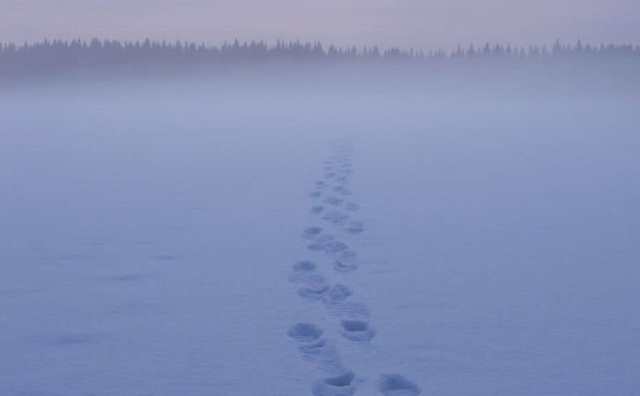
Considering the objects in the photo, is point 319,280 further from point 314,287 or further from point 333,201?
point 333,201

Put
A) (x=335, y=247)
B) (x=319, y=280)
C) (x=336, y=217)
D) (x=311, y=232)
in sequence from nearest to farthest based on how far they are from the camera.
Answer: (x=319, y=280) < (x=335, y=247) < (x=311, y=232) < (x=336, y=217)

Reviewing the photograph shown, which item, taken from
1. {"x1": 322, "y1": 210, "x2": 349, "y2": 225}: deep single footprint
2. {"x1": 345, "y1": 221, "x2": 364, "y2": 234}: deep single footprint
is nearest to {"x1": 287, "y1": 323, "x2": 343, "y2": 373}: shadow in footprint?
{"x1": 345, "y1": 221, "x2": 364, "y2": 234}: deep single footprint

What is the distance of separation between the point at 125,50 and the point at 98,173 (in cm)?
7535

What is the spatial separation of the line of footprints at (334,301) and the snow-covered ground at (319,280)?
1 centimetres

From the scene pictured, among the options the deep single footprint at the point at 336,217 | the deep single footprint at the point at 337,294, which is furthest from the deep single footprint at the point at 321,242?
the deep single footprint at the point at 337,294

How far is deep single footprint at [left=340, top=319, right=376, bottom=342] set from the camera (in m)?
3.30

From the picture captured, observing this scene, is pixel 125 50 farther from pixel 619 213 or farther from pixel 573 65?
pixel 619 213

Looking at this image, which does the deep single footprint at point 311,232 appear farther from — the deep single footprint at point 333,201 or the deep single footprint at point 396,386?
the deep single footprint at point 396,386

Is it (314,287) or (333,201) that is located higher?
(314,287)

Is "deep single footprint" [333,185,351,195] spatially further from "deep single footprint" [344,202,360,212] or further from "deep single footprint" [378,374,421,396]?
"deep single footprint" [378,374,421,396]

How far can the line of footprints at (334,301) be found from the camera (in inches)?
114

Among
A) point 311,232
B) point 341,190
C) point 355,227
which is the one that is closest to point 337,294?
point 311,232

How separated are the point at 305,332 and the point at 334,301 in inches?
Answer: 16.2

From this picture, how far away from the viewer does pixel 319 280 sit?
4148 mm
